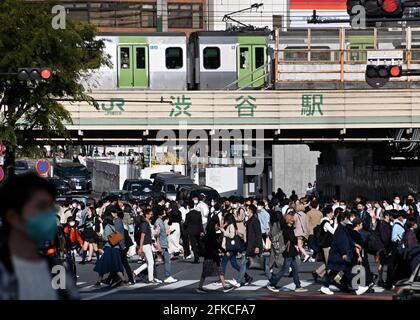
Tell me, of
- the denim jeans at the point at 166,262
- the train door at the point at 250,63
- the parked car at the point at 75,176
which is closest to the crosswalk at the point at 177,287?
the denim jeans at the point at 166,262

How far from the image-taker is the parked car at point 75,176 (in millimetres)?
63625

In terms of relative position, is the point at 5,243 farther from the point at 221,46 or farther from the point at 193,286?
the point at 221,46

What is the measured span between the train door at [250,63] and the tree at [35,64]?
1197 cm

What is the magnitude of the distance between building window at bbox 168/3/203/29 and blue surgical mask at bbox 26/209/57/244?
277 ft

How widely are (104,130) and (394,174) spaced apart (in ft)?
47.9

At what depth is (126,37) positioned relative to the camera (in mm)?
48062

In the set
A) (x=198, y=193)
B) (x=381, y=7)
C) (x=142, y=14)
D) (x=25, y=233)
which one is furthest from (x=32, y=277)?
(x=142, y=14)

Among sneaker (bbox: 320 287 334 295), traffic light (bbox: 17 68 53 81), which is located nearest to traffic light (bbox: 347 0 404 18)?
sneaker (bbox: 320 287 334 295)

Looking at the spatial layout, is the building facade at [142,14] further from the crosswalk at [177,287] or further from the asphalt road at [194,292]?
the crosswalk at [177,287]

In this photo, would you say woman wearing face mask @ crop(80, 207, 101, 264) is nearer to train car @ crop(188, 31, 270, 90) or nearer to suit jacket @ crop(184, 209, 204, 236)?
suit jacket @ crop(184, 209, 204, 236)

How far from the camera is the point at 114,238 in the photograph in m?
22.0

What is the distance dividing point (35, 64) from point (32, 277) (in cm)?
3060

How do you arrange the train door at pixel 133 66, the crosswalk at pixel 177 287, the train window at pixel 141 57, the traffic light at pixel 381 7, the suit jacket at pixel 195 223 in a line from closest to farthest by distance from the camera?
the traffic light at pixel 381 7 < the crosswalk at pixel 177 287 < the suit jacket at pixel 195 223 < the train door at pixel 133 66 < the train window at pixel 141 57
